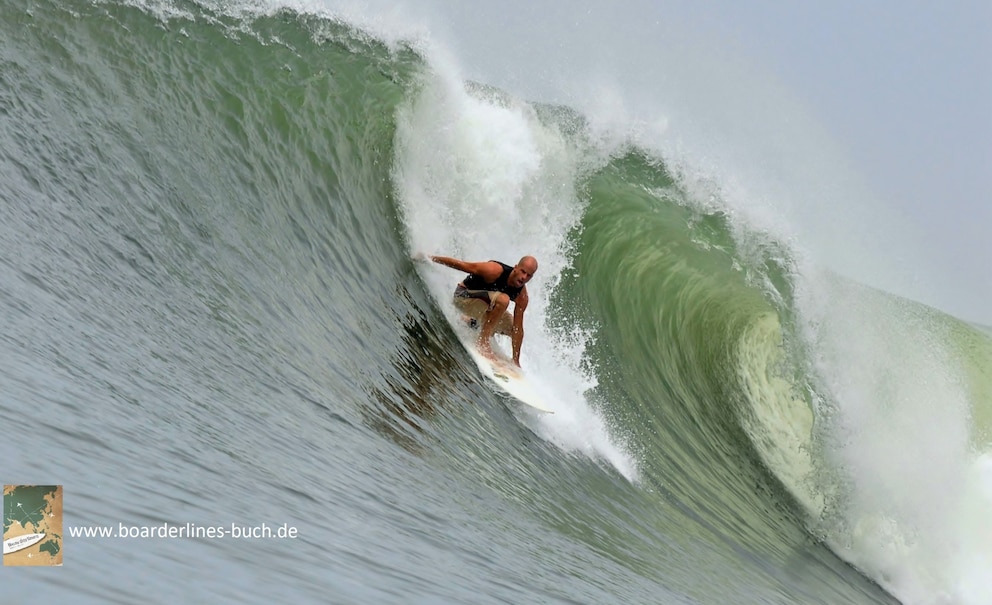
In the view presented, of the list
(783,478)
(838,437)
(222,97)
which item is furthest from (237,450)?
(838,437)

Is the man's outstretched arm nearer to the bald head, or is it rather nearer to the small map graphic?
the bald head

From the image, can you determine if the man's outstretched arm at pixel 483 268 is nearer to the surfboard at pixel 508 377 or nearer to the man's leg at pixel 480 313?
the man's leg at pixel 480 313

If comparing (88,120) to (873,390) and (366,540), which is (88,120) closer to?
(366,540)

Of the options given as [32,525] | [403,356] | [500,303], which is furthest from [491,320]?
[32,525]

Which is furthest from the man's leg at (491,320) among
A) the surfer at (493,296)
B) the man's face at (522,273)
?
the man's face at (522,273)

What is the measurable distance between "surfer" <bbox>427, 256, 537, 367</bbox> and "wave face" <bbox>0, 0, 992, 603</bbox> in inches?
12.4

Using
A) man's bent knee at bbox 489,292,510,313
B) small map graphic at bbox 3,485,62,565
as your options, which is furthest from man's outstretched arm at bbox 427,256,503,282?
small map graphic at bbox 3,485,62,565

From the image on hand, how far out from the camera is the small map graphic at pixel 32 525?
111 inches

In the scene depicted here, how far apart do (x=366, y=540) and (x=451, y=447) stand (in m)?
2.09

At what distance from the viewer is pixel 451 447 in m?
6.19

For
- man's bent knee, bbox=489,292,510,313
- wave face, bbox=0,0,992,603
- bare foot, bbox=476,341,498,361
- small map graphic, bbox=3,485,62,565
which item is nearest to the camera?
small map graphic, bbox=3,485,62,565

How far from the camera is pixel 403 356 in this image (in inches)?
285

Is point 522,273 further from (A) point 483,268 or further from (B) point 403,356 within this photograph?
(B) point 403,356

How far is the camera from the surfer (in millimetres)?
7711
